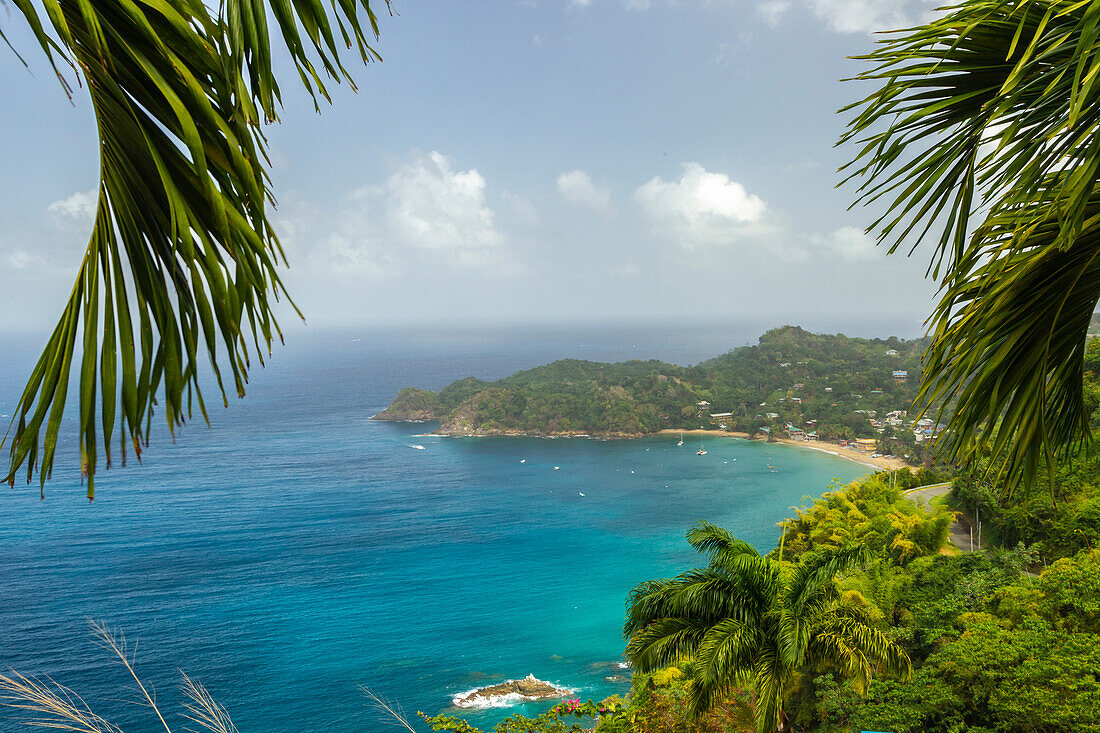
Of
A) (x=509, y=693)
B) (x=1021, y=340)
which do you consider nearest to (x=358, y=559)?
A: (x=509, y=693)

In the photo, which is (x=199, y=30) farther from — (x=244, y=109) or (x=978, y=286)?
(x=978, y=286)

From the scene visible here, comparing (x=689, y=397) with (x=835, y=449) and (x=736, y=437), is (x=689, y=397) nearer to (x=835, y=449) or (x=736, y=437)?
(x=736, y=437)

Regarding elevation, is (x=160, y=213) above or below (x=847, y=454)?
above

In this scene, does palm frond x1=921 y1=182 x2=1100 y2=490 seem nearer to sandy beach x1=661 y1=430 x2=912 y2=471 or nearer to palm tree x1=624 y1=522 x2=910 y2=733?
palm tree x1=624 y1=522 x2=910 y2=733

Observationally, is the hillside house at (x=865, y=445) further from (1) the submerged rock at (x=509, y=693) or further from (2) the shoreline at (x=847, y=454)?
(1) the submerged rock at (x=509, y=693)

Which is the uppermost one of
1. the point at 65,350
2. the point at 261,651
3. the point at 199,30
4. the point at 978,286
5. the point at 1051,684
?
the point at 199,30

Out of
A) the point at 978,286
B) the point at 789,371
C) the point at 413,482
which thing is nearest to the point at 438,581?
the point at 413,482

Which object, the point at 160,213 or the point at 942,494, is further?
the point at 942,494

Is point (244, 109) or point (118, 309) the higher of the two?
point (244, 109)
